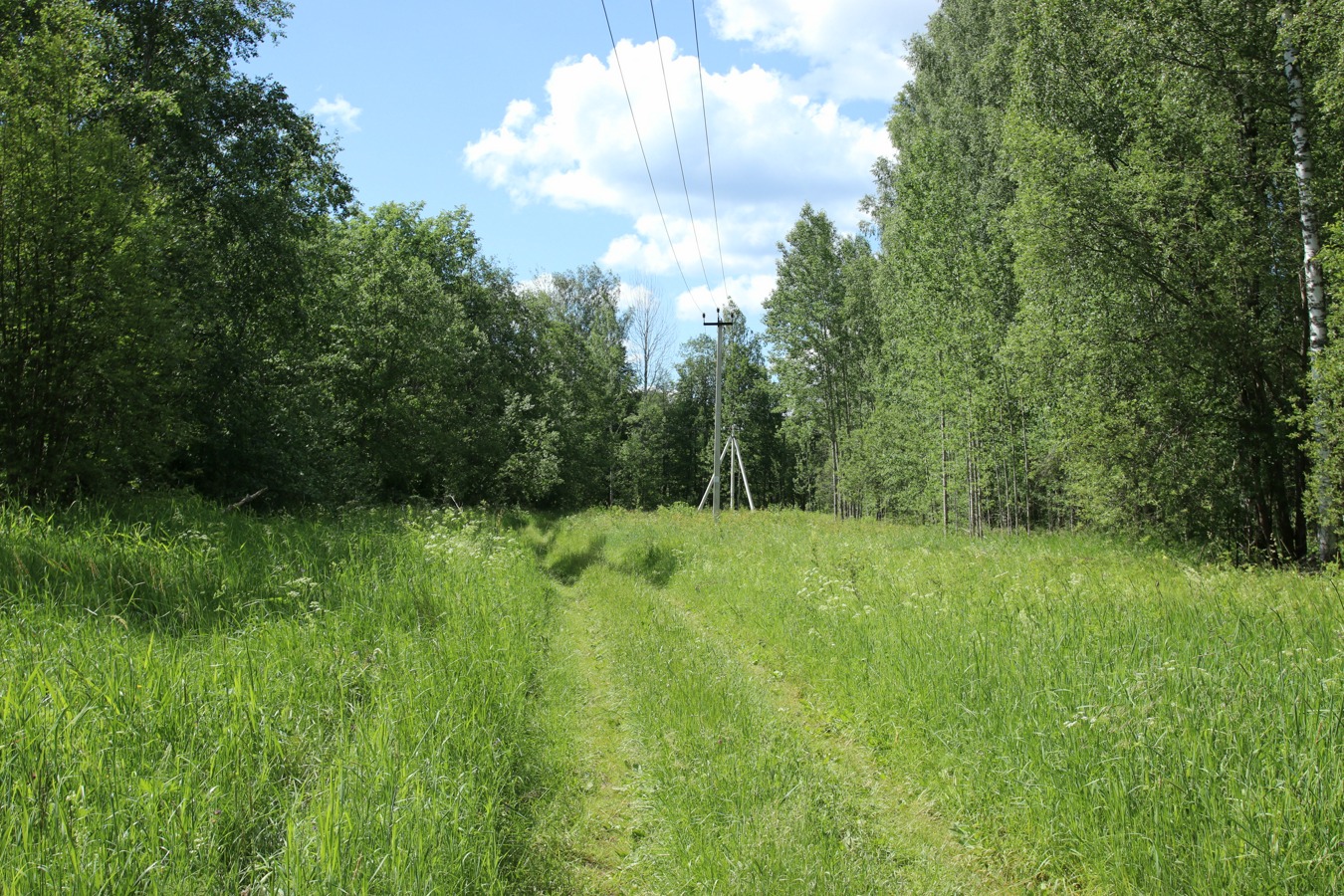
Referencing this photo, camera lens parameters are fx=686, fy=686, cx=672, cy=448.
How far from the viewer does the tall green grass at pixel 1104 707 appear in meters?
3.08

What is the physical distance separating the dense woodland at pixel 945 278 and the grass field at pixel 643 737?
3460 mm

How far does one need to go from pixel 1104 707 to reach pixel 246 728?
4.57 m

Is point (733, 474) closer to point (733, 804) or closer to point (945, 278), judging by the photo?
point (945, 278)

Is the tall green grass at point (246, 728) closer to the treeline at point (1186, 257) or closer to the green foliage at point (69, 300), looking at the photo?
the green foliage at point (69, 300)

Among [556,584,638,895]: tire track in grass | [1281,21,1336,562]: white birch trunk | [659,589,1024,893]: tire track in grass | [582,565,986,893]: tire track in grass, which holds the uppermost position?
[1281,21,1336,562]: white birch trunk

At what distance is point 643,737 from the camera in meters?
5.18

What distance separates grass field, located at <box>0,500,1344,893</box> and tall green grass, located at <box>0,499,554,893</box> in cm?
2

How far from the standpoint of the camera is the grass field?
2939 mm

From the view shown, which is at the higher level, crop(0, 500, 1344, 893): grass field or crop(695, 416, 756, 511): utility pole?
crop(695, 416, 756, 511): utility pole

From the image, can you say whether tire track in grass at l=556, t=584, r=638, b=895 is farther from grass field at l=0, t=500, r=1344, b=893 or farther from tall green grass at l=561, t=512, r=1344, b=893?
tall green grass at l=561, t=512, r=1344, b=893

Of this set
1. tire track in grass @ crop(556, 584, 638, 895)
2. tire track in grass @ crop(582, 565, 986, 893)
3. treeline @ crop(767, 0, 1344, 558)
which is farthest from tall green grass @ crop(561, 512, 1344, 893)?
treeline @ crop(767, 0, 1344, 558)

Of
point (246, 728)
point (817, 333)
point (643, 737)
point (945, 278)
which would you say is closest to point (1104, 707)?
point (643, 737)

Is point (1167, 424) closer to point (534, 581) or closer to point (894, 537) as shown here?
point (894, 537)

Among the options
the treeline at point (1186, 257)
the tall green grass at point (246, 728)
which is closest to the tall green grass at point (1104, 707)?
the tall green grass at point (246, 728)
